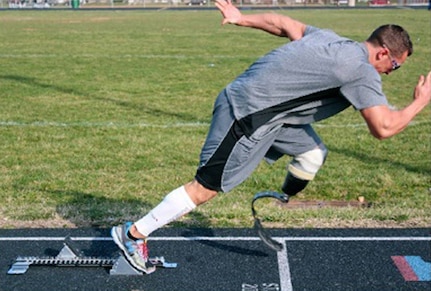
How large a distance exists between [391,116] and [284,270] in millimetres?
1481

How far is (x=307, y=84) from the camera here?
4254 mm

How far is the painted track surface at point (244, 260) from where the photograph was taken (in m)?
4.80

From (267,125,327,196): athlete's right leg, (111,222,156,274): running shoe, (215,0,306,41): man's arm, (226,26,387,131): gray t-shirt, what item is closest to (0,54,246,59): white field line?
(215,0,306,41): man's arm

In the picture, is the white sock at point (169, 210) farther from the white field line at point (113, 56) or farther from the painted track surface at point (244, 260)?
the white field line at point (113, 56)

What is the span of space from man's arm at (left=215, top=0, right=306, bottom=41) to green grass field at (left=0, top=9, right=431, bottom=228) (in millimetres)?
1924

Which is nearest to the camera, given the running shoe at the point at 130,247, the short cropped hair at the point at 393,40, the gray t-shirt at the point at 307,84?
the gray t-shirt at the point at 307,84

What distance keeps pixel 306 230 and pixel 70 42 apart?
20422mm

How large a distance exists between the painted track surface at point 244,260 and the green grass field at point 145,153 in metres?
0.33

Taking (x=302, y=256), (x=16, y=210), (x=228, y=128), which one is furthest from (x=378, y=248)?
(x=16, y=210)

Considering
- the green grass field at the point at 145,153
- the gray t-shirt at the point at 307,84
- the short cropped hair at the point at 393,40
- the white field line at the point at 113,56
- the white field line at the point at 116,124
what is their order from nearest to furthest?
1. the gray t-shirt at the point at 307,84
2. the short cropped hair at the point at 393,40
3. the green grass field at the point at 145,153
4. the white field line at the point at 116,124
5. the white field line at the point at 113,56

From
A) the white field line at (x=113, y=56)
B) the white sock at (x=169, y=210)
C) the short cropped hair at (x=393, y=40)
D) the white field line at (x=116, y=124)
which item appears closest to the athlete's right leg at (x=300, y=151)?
the white sock at (x=169, y=210)

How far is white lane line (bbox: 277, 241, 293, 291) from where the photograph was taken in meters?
4.74

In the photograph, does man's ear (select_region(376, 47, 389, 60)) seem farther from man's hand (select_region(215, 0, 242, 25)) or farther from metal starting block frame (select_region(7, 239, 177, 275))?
metal starting block frame (select_region(7, 239, 177, 275))

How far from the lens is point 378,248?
5.43 metres
